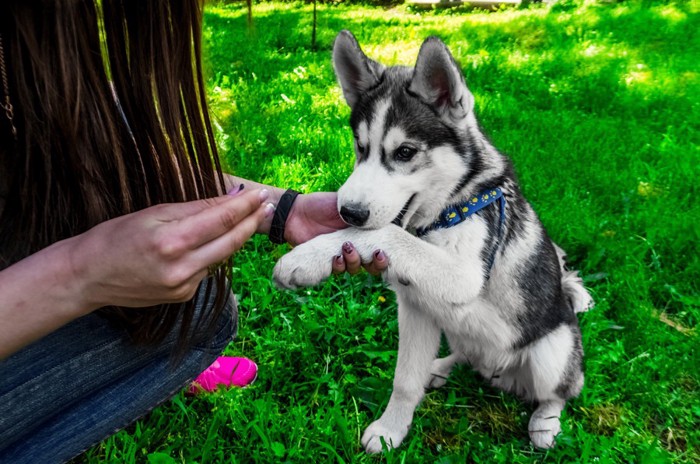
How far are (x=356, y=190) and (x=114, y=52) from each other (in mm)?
862

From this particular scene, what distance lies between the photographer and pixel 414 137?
2.09m

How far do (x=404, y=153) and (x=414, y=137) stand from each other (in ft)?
0.23

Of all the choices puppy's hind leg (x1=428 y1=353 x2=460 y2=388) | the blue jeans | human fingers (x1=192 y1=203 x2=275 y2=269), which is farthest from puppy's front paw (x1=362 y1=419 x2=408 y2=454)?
human fingers (x1=192 y1=203 x2=275 y2=269)

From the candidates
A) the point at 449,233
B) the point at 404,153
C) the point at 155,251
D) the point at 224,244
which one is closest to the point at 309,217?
the point at 404,153

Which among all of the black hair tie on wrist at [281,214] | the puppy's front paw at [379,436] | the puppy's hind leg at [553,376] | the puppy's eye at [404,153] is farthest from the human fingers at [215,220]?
the puppy's hind leg at [553,376]

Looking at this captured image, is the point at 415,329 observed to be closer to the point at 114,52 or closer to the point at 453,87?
the point at 453,87

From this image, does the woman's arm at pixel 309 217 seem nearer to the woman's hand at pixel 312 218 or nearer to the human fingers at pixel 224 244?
the woman's hand at pixel 312 218

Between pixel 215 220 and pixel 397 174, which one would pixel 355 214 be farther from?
pixel 215 220

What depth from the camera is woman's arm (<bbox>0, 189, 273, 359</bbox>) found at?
114 centimetres

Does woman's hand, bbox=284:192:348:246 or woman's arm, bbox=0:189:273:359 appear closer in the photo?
woman's arm, bbox=0:189:273:359

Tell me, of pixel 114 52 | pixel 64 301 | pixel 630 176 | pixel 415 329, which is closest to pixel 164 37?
pixel 114 52

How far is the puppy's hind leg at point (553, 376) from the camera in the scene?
2.17 meters

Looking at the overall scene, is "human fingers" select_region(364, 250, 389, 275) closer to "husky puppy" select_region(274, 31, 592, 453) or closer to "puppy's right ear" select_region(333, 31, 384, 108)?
"husky puppy" select_region(274, 31, 592, 453)

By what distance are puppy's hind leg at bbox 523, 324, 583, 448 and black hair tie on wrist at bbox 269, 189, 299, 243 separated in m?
1.08
